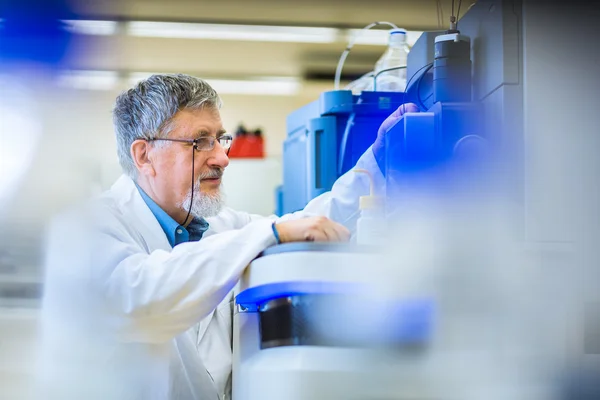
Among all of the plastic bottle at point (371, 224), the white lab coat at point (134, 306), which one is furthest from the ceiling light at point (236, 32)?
the plastic bottle at point (371, 224)

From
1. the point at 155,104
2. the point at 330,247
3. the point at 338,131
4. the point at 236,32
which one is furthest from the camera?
the point at 236,32

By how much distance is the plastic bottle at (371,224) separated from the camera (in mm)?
1068

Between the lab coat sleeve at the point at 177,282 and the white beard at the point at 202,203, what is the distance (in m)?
0.43

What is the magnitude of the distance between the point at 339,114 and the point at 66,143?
0.85m

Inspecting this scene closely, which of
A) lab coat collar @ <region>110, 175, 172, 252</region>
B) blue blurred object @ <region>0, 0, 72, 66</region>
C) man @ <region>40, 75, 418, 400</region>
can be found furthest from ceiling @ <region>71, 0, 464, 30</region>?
blue blurred object @ <region>0, 0, 72, 66</region>

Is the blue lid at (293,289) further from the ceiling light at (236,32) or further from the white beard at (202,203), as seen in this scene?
the ceiling light at (236,32)

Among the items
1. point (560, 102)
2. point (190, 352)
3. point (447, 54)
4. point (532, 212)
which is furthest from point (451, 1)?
point (190, 352)

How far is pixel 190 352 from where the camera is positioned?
129 cm

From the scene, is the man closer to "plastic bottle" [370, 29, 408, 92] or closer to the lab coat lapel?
the lab coat lapel

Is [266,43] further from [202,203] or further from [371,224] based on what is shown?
[371,224]

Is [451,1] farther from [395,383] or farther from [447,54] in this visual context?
[395,383]

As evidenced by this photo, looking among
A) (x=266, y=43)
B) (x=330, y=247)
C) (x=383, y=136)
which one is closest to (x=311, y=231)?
(x=330, y=247)

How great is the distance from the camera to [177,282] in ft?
3.47

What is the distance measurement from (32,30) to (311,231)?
0.48 metres
